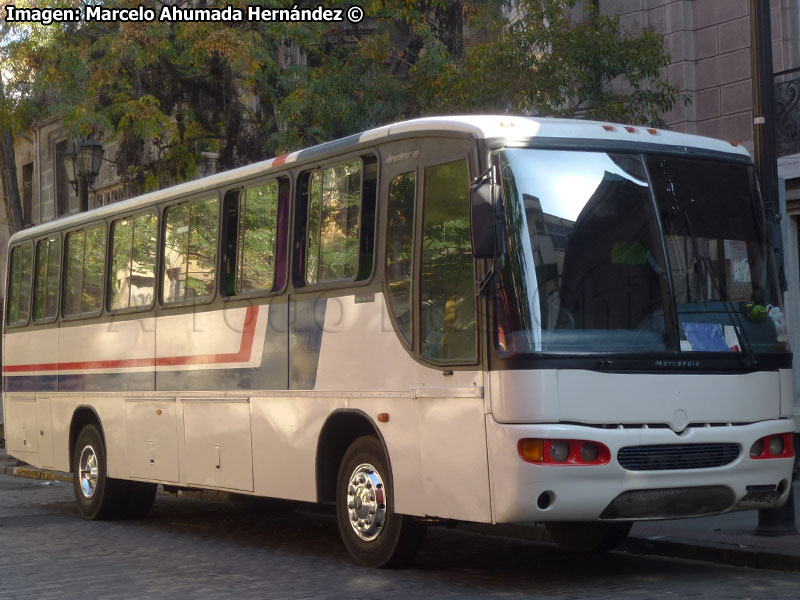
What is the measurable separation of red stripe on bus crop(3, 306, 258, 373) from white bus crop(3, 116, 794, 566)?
46 millimetres

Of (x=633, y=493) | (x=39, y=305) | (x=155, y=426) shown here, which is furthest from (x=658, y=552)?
(x=39, y=305)

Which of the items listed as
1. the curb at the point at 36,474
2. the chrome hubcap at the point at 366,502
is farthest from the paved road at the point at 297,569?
the curb at the point at 36,474

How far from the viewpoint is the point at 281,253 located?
11.4 metres

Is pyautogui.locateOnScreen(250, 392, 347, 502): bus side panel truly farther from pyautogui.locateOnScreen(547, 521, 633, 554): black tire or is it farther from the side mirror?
the side mirror

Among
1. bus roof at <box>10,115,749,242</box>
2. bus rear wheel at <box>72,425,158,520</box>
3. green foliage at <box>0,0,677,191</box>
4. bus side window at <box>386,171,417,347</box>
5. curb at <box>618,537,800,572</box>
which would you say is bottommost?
curb at <box>618,537,800,572</box>

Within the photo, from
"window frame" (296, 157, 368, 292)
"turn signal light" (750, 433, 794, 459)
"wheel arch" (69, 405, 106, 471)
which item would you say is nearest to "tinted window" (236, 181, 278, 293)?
"window frame" (296, 157, 368, 292)

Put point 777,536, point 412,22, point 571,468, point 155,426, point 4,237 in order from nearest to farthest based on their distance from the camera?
1. point 571,468
2. point 777,536
3. point 155,426
4. point 412,22
5. point 4,237

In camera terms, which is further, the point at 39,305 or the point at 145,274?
the point at 39,305

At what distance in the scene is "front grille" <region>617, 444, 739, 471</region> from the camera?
8812 millimetres

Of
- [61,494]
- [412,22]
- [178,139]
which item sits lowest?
[61,494]

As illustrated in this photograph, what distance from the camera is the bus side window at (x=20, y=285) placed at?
16844 millimetres

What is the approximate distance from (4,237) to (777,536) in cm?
3294

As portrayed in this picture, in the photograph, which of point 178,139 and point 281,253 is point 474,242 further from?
point 178,139

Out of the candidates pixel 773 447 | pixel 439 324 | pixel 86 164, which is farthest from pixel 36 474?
pixel 773 447
